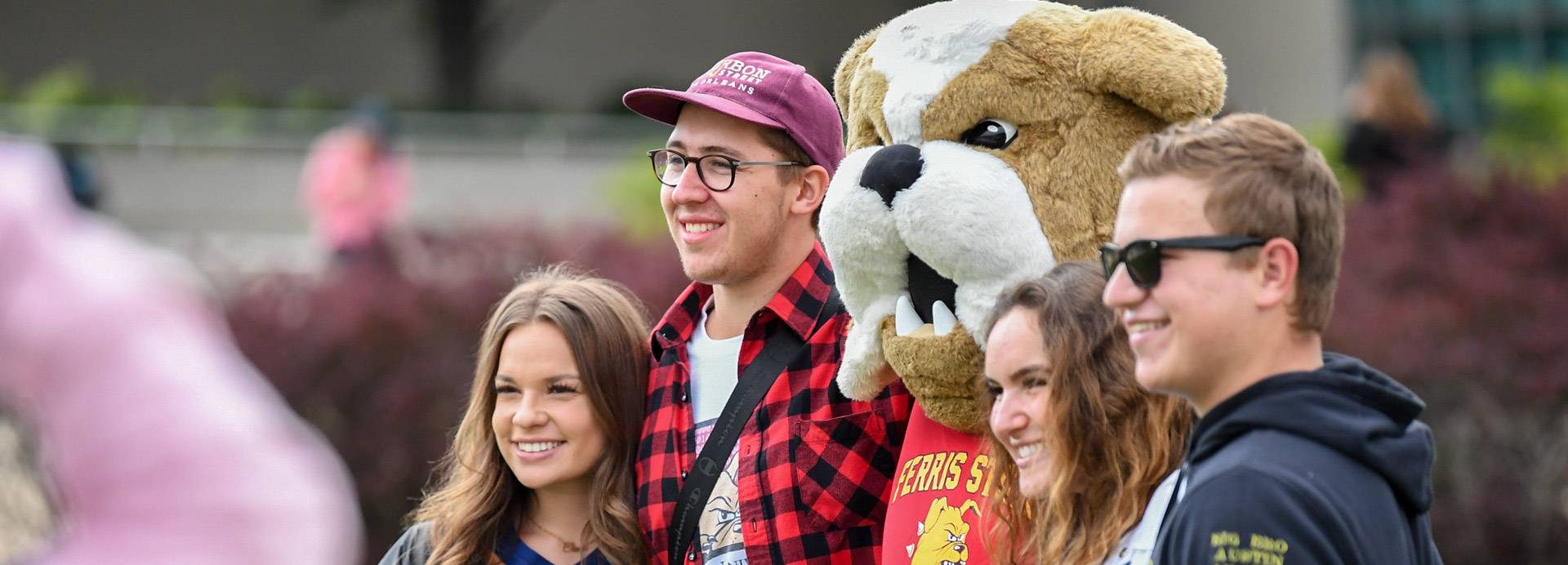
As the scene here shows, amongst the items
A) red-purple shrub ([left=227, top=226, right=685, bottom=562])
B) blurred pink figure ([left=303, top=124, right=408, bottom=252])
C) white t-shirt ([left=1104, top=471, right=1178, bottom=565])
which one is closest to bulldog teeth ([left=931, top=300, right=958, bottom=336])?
white t-shirt ([left=1104, top=471, right=1178, bottom=565])

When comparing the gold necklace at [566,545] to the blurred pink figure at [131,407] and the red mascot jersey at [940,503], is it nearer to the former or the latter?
the red mascot jersey at [940,503]

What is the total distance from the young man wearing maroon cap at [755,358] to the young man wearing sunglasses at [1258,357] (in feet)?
3.75

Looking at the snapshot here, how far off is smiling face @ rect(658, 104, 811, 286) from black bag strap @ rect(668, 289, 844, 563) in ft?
0.63

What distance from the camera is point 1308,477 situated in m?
2.18

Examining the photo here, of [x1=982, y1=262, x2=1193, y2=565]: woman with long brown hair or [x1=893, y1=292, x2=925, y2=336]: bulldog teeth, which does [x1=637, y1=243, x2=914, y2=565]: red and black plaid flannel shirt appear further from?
[x1=982, y1=262, x2=1193, y2=565]: woman with long brown hair

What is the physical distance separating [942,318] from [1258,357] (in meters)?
1.03

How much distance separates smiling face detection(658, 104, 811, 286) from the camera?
362 cm

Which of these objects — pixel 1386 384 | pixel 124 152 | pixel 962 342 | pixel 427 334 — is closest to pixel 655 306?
pixel 427 334

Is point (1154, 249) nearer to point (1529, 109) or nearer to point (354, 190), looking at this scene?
point (354, 190)

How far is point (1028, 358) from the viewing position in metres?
2.92

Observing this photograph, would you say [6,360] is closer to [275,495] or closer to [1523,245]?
[275,495]

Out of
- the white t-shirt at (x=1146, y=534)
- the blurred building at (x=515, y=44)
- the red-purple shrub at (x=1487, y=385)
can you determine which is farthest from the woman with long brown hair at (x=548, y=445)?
the blurred building at (x=515, y=44)

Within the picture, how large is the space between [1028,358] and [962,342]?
30cm

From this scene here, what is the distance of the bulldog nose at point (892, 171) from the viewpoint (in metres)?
3.21
